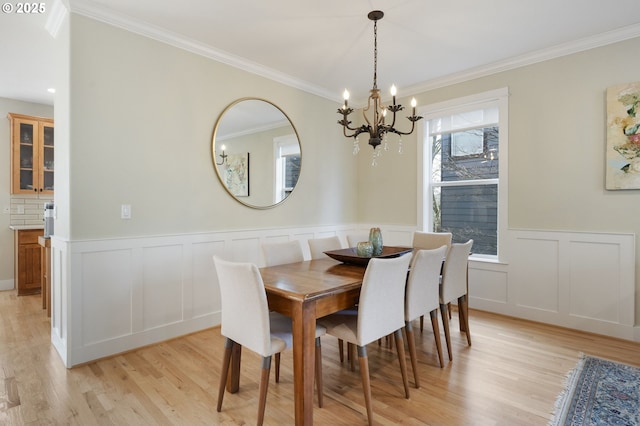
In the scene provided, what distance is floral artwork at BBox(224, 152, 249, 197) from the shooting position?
3.50m

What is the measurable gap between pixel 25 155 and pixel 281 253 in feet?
14.4

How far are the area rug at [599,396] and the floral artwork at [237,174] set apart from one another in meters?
3.08

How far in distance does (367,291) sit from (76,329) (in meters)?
2.22

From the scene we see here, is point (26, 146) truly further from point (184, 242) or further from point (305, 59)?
point (305, 59)

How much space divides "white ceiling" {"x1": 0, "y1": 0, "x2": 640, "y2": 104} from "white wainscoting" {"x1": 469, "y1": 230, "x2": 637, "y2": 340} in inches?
72.1

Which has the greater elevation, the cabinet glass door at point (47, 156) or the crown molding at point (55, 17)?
the crown molding at point (55, 17)

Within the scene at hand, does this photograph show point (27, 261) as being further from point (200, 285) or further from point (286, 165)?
point (286, 165)

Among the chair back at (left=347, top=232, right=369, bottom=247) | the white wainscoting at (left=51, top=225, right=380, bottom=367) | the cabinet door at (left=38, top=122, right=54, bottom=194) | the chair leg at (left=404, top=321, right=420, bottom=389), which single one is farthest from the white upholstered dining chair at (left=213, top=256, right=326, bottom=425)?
the cabinet door at (left=38, top=122, right=54, bottom=194)

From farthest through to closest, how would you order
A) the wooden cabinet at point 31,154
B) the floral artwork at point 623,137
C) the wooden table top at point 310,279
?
1. the wooden cabinet at point 31,154
2. the floral artwork at point 623,137
3. the wooden table top at point 310,279

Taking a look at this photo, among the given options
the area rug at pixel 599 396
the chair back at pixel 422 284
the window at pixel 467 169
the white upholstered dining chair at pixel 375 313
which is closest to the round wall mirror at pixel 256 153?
the window at pixel 467 169

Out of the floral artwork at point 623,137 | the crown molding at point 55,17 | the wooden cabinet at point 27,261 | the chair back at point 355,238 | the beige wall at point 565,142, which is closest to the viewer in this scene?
the crown molding at point 55,17

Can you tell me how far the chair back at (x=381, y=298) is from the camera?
75.0 inches

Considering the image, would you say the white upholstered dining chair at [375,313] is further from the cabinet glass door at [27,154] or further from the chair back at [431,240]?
the cabinet glass door at [27,154]

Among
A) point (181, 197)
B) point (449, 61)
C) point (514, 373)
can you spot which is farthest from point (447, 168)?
point (181, 197)
